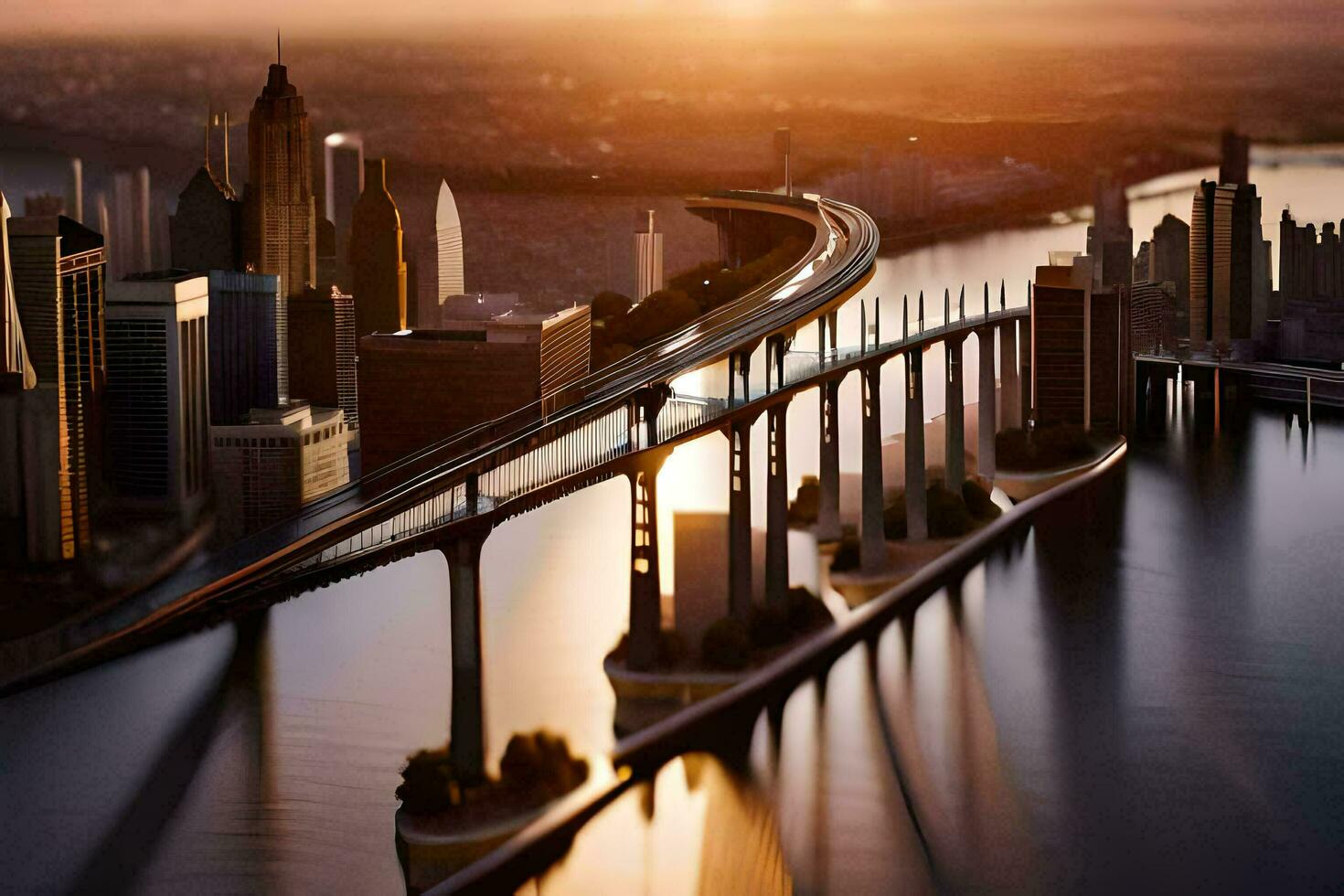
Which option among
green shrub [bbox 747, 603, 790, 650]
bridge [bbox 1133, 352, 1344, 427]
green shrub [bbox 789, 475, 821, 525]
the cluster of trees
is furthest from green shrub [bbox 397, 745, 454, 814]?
bridge [bbox 1133, 352, 1344, 427]

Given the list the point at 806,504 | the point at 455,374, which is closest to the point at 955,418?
the point at 806,504

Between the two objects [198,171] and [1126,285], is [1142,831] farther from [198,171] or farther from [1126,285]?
[1126,285]

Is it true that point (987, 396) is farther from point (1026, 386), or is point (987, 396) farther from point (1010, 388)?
point (1026, 386)

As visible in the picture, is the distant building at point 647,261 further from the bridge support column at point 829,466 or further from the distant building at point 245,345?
the bridge support column at point 829,466

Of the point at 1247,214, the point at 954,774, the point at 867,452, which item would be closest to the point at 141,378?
the point at 867,452

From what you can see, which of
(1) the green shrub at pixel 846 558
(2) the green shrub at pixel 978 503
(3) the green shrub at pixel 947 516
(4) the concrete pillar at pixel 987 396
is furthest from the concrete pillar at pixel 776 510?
(4) the concrete pillar at pixel 987 396

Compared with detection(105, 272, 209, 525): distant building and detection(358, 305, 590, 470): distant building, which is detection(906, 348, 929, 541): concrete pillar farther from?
detection(105, 272, 209, 525): distant building

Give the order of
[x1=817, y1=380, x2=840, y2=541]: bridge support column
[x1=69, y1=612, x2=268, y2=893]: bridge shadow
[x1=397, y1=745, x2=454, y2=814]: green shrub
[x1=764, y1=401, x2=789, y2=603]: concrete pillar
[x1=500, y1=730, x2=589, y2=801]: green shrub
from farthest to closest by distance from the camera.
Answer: [x1=817, y1=380, x2=840, y2=541]: bridge support column < [x1=764, y1=401, x2=789, y2=603]: concrete pillar < [x1=500, y1=730, x2=589, y2=801]: green shrub < [x1=69, y1=612, x2=268, y2=893]: bridge shadow < [x1=397, y1=745, x2=454, y2=814]: green shrub
